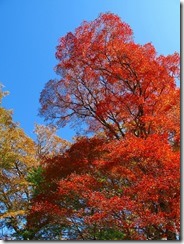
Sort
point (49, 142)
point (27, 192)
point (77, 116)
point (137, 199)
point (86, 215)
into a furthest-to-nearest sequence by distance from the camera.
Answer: point (49, 142)
point (27, 192)
point (77, 116)
point (86, 215)
point (137, 199)

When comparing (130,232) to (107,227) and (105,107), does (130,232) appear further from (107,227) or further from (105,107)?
(105,107)

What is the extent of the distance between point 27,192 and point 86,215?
292 centimetres

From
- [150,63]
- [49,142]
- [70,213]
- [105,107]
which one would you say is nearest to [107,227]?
[70,213]

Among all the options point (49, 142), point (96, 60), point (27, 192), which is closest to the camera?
point (96, 60)

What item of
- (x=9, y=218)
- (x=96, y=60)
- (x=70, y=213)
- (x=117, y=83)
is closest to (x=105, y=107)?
(x=117, y=83)

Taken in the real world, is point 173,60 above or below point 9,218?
above

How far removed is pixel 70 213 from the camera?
564cm

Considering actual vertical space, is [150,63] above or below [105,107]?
above

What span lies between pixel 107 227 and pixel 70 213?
799 mm

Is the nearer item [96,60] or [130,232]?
[130,232]

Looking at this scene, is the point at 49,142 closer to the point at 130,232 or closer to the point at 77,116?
the point at 77,116

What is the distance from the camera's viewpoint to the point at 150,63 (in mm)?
6527

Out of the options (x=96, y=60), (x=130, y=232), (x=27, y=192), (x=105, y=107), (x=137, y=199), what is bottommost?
(x=130, y=232)

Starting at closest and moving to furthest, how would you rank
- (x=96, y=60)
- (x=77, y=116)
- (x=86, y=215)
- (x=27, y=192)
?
(x=86, y=215)
(x=96, y=60)
(x=77, y=116)
(x=27, y=192)
